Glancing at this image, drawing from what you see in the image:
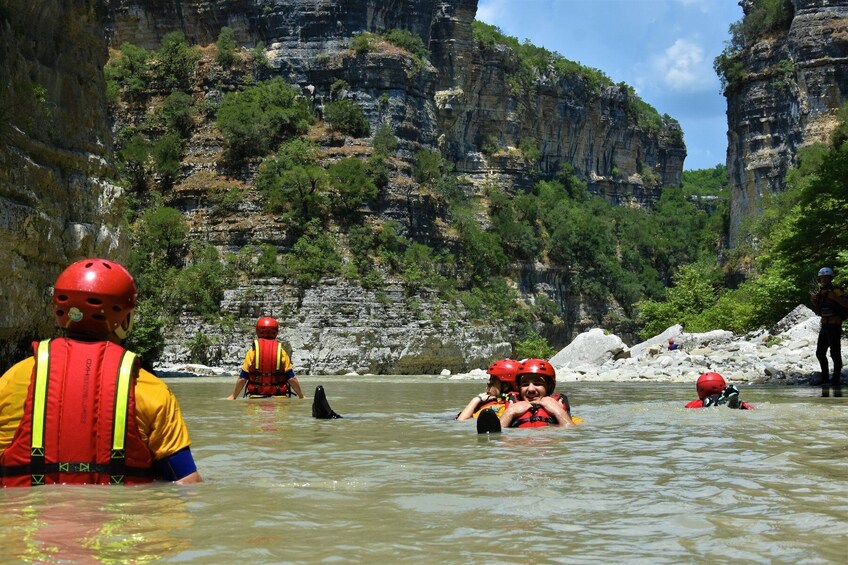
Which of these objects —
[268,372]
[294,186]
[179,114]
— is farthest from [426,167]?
[268,372]

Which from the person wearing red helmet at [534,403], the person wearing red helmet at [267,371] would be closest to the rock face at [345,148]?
the person wearing red helmet at [267,371]

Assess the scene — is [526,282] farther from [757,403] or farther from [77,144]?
[757,403]

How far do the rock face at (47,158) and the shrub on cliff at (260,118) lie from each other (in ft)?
81.3

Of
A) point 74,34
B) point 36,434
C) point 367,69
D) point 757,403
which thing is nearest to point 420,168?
point 367,69

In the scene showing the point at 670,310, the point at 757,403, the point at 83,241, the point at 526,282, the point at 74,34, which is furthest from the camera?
the point at 526,282

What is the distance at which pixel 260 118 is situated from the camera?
2239 inches

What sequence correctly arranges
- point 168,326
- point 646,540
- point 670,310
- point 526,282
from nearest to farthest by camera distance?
point 646,540, point 168,326, point 670,310, point 526,282

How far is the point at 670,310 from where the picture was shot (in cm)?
5916

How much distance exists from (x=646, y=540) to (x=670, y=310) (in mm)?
55674

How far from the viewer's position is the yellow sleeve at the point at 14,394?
5.04 metres

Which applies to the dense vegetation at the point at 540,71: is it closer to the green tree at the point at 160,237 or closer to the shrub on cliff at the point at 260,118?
the shrub on cliff at the point at 260,118

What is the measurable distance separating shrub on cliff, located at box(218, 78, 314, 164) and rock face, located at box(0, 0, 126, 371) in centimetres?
2478

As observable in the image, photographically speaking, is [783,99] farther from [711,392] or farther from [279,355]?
[279,355]

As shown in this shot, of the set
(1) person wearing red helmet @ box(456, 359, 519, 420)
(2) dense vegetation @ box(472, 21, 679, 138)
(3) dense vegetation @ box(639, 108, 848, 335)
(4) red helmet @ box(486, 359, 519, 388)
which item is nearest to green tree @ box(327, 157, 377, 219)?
(3) dense vegetation @ box(639, 108, 848, 335)
